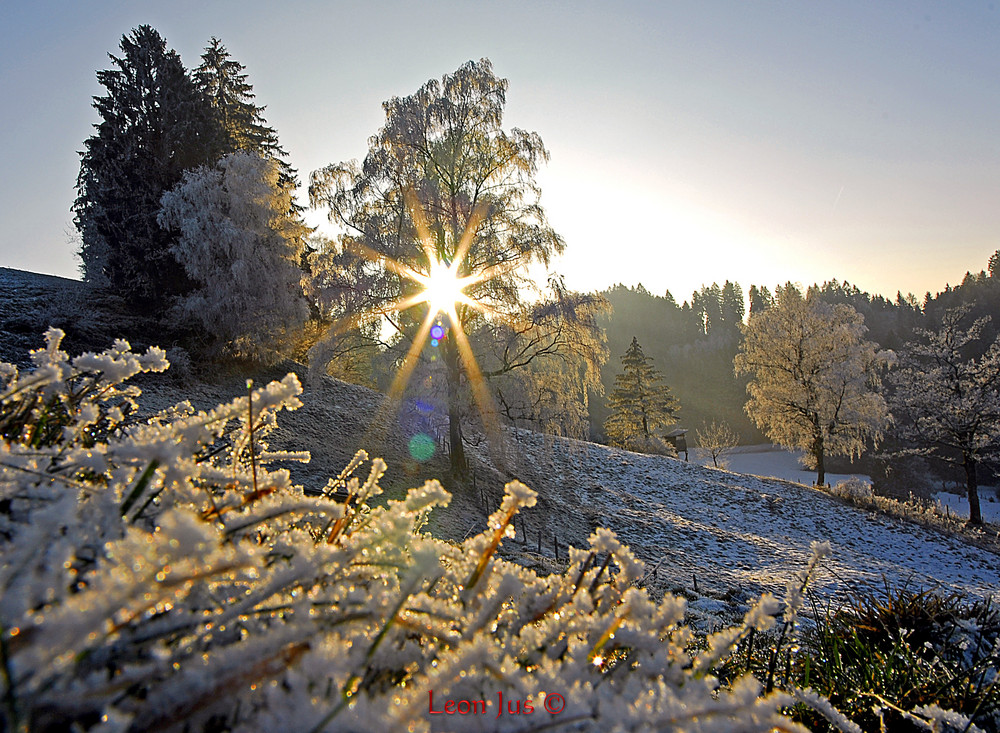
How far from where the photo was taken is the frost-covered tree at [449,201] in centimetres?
985

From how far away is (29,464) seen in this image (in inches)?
29.1

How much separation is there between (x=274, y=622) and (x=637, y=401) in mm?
32860

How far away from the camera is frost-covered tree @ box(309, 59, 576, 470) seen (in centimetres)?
985

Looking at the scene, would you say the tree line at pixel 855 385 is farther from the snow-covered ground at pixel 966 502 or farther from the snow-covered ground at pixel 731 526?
the snow-covered ground at pixel 966 502

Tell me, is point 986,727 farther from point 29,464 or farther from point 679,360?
point 679,360

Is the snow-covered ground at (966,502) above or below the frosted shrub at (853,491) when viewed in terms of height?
below

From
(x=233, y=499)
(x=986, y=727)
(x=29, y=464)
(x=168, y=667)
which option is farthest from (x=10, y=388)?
(x=986, y=727)

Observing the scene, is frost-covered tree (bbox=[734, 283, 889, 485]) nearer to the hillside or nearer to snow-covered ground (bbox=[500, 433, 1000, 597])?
snow-covered ground (bbox=[500, 433, 1000, 597])

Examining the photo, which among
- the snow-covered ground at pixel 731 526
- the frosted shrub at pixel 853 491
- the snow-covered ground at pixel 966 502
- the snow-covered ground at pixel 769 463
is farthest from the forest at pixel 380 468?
the snow-covered ground at pixel 769 463

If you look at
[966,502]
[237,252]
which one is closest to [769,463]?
[966,502]

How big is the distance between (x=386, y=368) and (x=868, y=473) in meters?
39.6

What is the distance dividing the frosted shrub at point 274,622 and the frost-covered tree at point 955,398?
69.9 feet

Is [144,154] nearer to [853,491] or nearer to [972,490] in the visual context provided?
[853,491]

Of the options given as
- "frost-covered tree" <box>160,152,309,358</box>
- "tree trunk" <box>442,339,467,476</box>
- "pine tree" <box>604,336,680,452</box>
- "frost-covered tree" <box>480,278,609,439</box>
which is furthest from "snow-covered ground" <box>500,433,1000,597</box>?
"pine tree" <box>604,336,680,452</box>
